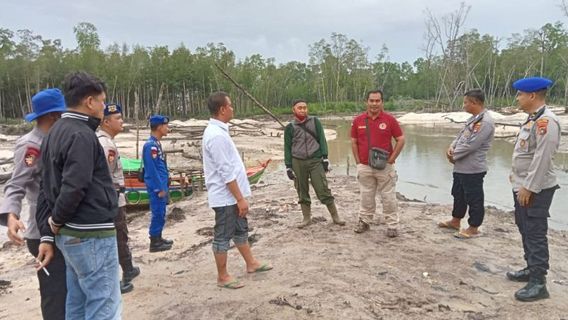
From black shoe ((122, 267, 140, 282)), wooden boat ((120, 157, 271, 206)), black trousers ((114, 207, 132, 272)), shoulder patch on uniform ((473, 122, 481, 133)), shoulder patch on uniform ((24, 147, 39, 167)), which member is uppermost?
shoulder patch on uniform ((24, 147, 39, 167))

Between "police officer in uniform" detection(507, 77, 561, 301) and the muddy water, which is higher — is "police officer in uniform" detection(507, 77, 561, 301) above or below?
above

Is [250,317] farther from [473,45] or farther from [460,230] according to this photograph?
[473,45]

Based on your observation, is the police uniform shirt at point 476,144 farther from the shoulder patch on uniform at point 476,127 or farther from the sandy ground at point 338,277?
the sandy ground at point 338,277

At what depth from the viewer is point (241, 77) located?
163 ft

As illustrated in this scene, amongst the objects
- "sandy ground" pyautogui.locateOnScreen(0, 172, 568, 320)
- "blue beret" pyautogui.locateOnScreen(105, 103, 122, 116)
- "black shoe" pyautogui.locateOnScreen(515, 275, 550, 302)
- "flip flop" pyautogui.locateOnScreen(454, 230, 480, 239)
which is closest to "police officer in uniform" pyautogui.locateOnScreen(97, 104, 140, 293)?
"blue beret" pyautogui.locateOnScreen(105, 103, 122, 116)

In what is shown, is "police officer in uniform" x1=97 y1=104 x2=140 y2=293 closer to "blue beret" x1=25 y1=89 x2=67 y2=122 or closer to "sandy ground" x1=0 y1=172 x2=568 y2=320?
"sandy ground" x1=0 y1=172 x2=568 y2=320

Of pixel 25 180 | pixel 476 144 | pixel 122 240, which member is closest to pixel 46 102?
pixel 25 180

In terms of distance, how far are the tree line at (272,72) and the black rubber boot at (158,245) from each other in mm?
29870

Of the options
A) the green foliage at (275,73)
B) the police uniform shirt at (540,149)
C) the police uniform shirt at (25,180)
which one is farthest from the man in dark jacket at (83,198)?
the green foliage at (275,73)

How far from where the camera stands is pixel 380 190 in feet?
18.7

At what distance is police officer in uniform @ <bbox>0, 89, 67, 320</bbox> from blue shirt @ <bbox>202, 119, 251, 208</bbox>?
4.24 feet

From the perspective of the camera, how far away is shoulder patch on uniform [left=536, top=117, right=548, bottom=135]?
3.69 meters

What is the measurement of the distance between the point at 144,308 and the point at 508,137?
969 inches

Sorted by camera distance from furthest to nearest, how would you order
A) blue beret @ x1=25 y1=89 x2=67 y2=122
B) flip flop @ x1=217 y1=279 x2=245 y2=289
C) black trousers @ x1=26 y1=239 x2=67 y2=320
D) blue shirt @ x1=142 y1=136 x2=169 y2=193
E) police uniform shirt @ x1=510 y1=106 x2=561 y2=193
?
1. blue shirt @ x1=142 y1=136 x2=169 y2=193
2. flip flop @ x1=217 y1=279 x2=245 y2=289
3. police uniform shirt @ x1=510 y1=106 x2=561 y2=193
4. blue beret @ x1=25 y1=89 x2=67 y2=122
5. black trousers @ x1=26 y1=239 x2=67 y2=320
